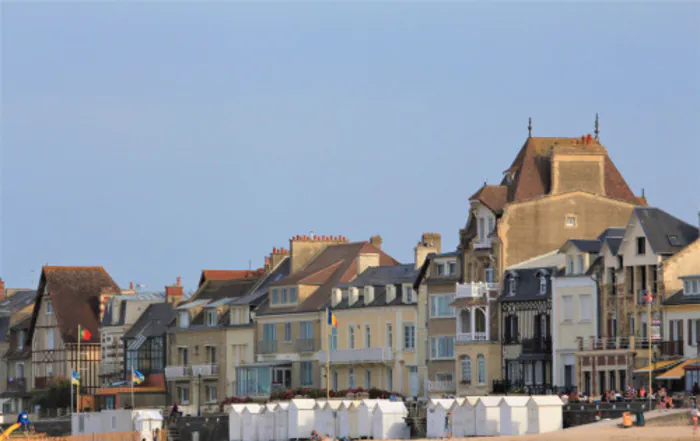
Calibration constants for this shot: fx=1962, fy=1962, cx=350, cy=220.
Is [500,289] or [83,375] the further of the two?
[83,375]

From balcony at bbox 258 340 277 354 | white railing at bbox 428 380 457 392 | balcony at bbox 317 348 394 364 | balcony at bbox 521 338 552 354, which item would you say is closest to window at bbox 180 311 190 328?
balcony at bbox 258 340 277 354

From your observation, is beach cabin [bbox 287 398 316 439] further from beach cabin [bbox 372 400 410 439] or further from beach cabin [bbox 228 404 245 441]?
beach cabin [bbox 228 404 245 441]

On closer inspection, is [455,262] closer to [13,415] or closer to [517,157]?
[517,157]

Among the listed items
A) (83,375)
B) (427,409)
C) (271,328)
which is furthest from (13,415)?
(427,409)

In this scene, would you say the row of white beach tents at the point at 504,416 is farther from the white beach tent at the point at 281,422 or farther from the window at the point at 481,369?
the window at the point at 481,369

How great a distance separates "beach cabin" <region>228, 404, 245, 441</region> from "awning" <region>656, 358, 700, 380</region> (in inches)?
892

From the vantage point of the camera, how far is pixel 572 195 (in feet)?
320

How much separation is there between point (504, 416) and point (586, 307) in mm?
10844

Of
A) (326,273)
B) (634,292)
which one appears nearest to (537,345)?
(634,292)

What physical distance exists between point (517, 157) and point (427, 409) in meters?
19.6

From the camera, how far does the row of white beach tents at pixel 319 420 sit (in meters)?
88.9

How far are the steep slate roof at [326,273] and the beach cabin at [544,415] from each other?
97.5ft

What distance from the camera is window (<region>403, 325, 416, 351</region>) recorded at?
10375cm

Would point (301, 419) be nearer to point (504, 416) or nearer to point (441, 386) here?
point (441, 386)
